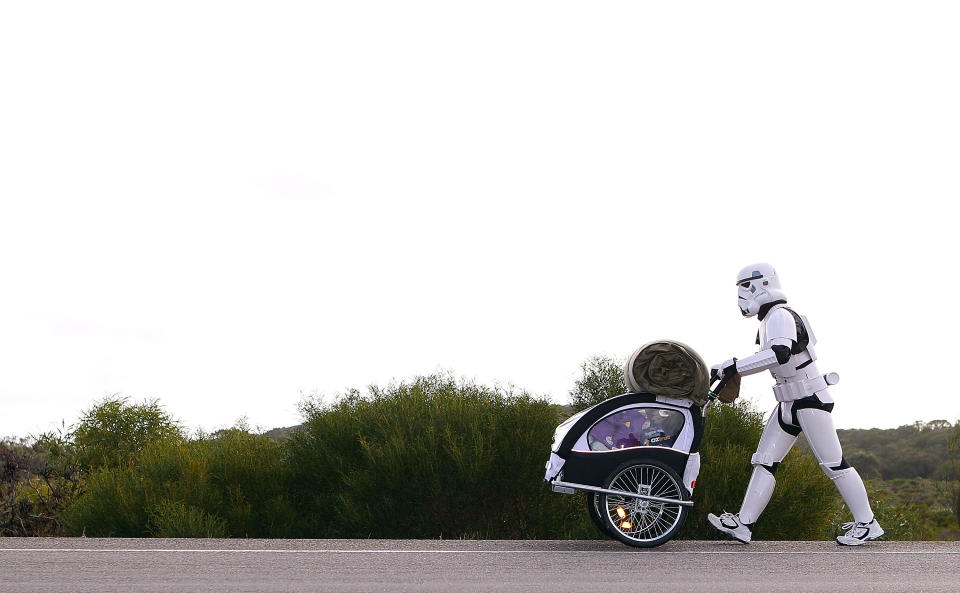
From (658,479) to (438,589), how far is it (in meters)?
2.94

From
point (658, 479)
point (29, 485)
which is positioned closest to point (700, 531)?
point (658, 479)

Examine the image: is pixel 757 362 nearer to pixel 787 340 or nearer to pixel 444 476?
pixel 787 340

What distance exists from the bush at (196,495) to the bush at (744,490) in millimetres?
6071

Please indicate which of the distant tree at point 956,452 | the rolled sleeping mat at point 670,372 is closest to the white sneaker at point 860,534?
the rolled sleeping mat at point 670,372

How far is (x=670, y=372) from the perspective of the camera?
28.1 feet


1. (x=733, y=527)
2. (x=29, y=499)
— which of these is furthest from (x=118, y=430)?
(x=733, y=527)

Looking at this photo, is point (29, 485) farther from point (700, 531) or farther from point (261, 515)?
point (700, 531)

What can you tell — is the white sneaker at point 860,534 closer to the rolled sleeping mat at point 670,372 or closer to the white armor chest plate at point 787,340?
the white armor chest plate at point 787,340

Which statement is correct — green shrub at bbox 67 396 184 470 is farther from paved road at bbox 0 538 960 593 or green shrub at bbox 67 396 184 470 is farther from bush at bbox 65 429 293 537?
A: paved road at bbox 0 538 960 593

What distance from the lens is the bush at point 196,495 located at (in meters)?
13.9

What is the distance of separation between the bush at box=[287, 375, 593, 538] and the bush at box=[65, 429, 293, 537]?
701mm

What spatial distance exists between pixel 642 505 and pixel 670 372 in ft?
4.06

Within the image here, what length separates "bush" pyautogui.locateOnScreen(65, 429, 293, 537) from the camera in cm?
1388

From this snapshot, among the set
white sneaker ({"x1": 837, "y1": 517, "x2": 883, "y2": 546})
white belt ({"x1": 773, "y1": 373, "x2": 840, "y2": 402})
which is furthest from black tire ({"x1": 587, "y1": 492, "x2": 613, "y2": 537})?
white sneaker ({"x1": 837, "y1": 517, "x2": 883, "y2": 546})
